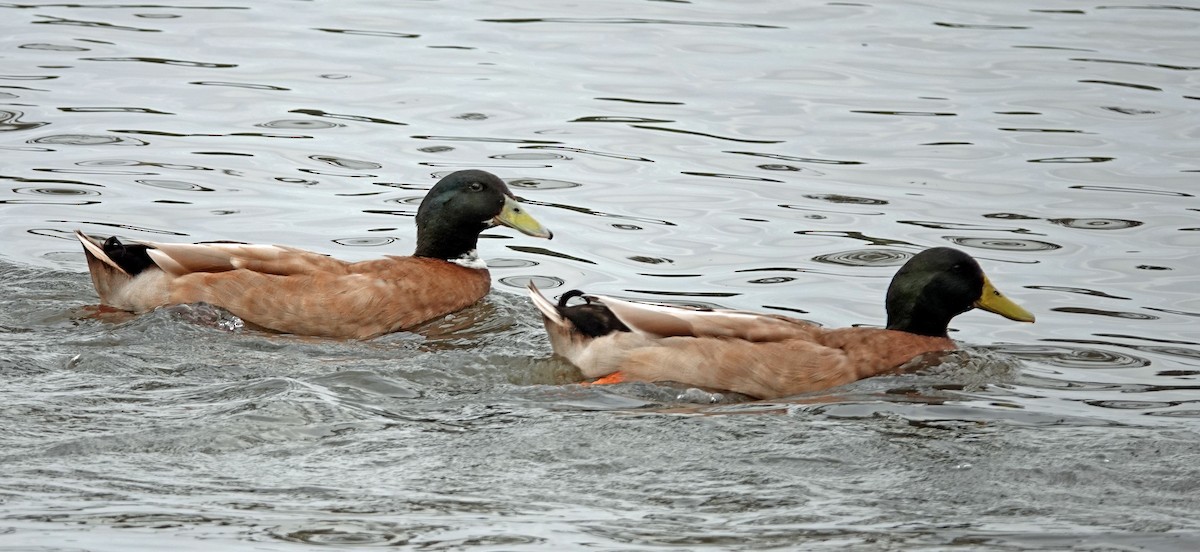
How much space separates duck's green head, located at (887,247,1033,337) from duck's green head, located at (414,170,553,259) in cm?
249

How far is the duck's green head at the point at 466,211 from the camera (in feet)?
36.5

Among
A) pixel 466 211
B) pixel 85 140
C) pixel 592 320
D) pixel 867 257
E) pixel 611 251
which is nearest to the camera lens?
pixel 592 320

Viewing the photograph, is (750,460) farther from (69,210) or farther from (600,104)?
(600,104)

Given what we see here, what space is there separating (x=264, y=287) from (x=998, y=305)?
14.1ft

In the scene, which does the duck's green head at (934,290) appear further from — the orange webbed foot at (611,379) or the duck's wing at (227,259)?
the duck's wing at (227,259)

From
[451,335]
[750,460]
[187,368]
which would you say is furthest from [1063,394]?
[187,368]

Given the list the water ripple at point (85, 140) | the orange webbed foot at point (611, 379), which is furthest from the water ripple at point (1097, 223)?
the water ripple at point (85, 140)

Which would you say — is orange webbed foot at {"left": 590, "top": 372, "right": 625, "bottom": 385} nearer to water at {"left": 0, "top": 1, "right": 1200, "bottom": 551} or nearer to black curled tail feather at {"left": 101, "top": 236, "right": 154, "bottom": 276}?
water at {"left": 0, "top": 1, "right": 1200, "bottom": 551}

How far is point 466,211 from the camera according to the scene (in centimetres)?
1113

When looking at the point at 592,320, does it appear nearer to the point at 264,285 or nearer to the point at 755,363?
the point at 755,363

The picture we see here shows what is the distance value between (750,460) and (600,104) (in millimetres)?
9794

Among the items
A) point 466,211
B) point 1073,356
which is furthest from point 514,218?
point 1073,356

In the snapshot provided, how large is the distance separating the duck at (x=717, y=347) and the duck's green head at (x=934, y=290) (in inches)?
9.3

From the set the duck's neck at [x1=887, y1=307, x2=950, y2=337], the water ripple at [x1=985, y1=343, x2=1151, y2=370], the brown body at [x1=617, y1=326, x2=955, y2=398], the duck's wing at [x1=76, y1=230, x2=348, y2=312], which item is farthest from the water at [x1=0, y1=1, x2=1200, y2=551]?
the duck's neck at [x1=887, y1=307, x2=950, y2=337]
